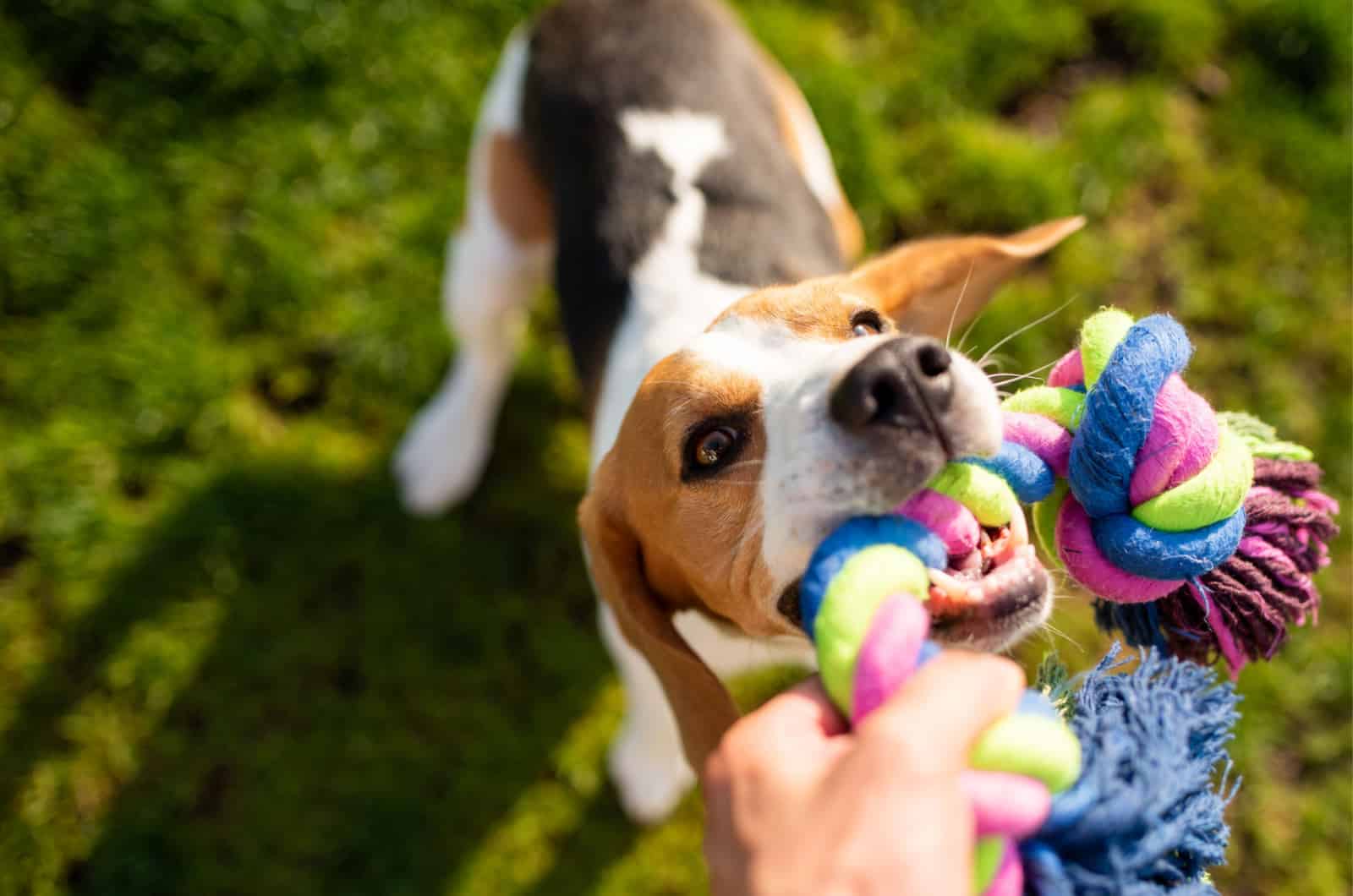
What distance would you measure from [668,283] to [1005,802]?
6.99 ft

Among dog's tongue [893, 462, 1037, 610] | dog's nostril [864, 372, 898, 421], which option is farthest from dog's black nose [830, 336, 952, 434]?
dog's tongue [893, 462, 1037, 610]

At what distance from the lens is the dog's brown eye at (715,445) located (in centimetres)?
228

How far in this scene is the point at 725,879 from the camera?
4.28ft

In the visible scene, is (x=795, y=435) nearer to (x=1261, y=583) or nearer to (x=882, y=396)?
(x=882, y=396)

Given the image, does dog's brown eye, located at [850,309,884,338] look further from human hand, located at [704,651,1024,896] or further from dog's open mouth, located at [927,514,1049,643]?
human hand, located at [704,651,1024,896]

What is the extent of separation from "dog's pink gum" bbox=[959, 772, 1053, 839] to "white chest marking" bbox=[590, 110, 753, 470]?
68.9 inches

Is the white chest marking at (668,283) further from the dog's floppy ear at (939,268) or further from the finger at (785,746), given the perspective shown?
the finger at (785,746)

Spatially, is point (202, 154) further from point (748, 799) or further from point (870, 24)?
point (748, 799)

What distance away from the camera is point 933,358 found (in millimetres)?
1922

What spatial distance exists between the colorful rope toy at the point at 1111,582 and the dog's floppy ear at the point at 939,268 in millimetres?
637

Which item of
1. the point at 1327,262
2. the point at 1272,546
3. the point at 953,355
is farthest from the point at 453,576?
the point at 1327,262

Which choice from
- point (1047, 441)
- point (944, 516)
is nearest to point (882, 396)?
point (944, 516)

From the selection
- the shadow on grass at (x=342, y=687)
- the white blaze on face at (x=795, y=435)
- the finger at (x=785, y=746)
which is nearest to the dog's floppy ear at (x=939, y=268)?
the white blaze on face at (x=795, y=435)

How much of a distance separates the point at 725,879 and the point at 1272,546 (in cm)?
135
